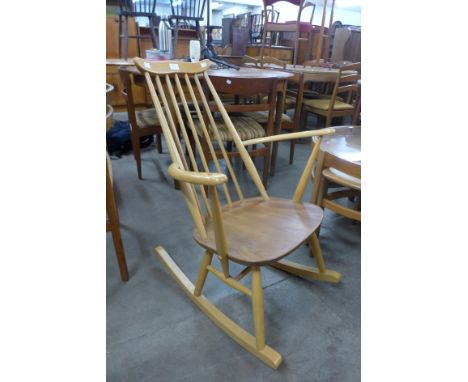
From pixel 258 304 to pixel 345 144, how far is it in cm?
88

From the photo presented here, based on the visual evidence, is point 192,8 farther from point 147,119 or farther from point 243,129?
point 243,129

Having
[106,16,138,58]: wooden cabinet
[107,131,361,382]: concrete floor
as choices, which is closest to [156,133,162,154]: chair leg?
[107,131,361,382]: concrete floor

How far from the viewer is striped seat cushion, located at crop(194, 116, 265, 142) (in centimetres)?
185

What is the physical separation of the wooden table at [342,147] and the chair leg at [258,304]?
1.91 ft

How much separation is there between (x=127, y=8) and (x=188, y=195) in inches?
118

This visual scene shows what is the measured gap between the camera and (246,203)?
121cm

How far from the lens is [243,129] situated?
6.25ft

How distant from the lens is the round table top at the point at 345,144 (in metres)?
1.20

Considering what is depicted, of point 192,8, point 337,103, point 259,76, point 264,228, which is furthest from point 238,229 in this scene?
point 192,8

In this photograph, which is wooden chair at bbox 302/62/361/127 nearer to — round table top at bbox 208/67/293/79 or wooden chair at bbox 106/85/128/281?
round table top at bbox 208/67/293/79

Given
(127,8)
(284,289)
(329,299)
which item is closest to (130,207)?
(284,289)

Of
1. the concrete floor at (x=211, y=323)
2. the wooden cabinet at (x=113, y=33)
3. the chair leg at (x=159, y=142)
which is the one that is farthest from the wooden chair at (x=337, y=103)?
the wooden cabinet at (x=113, y=33)
